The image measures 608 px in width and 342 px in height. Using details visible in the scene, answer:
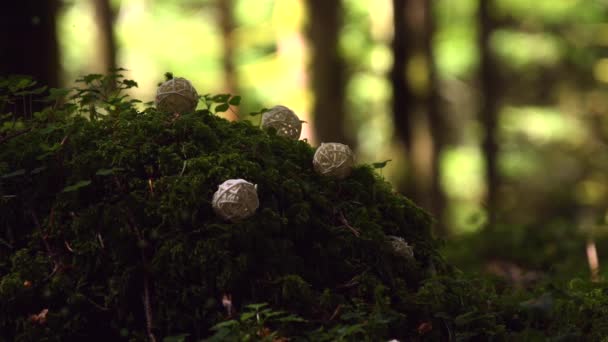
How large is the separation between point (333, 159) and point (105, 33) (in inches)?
400

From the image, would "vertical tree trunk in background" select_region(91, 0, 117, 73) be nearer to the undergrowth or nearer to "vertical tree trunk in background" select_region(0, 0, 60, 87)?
"vertical tree trunk in background" select_region(0, 0, 60, 87)

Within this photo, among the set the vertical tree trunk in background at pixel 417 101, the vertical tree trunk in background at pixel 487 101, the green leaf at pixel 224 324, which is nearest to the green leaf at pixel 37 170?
the green leaf at pixel 224 324

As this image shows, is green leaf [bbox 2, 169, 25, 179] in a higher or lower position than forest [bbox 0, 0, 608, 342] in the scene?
higher

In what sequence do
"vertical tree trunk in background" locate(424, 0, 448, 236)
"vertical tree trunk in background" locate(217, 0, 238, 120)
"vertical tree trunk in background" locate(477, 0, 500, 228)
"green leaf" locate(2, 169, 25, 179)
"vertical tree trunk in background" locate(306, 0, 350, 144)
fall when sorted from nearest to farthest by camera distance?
"green leaf" locate(2, 169, 25, 179) < "vertical tree trunk in background" locate(306, 0, 350, 144) < "vertical tree trunk in background" locate(424, 0, 448, 236) < "vertical tree trunk in background" locate(477, 0, 500, 228) < "vertical tree trunk in background" locate(217, 0, 238, 120)

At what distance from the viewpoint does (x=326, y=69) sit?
10.0 m

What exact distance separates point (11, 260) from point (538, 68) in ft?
82.5

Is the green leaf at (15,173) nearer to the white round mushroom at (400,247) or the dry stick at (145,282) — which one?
the dry stick at (145,282)

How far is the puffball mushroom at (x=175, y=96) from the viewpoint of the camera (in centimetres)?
327

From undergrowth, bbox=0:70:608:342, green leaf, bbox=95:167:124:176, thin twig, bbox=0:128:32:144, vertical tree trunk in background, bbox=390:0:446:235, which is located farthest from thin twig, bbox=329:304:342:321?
vertical tree trunk in background, bbox=390:0:446:235

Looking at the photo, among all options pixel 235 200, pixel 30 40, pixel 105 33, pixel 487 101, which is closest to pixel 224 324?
pixel 235 200

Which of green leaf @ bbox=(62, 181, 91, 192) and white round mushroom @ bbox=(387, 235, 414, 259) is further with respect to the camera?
white round mushroom @ bbox=(387, 235, 414, 259)

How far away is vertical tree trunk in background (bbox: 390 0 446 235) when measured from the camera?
12383 mm

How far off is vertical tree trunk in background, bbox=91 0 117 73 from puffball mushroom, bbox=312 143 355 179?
30.1ft

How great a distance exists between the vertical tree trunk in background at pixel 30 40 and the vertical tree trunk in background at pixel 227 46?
40.6 feet
